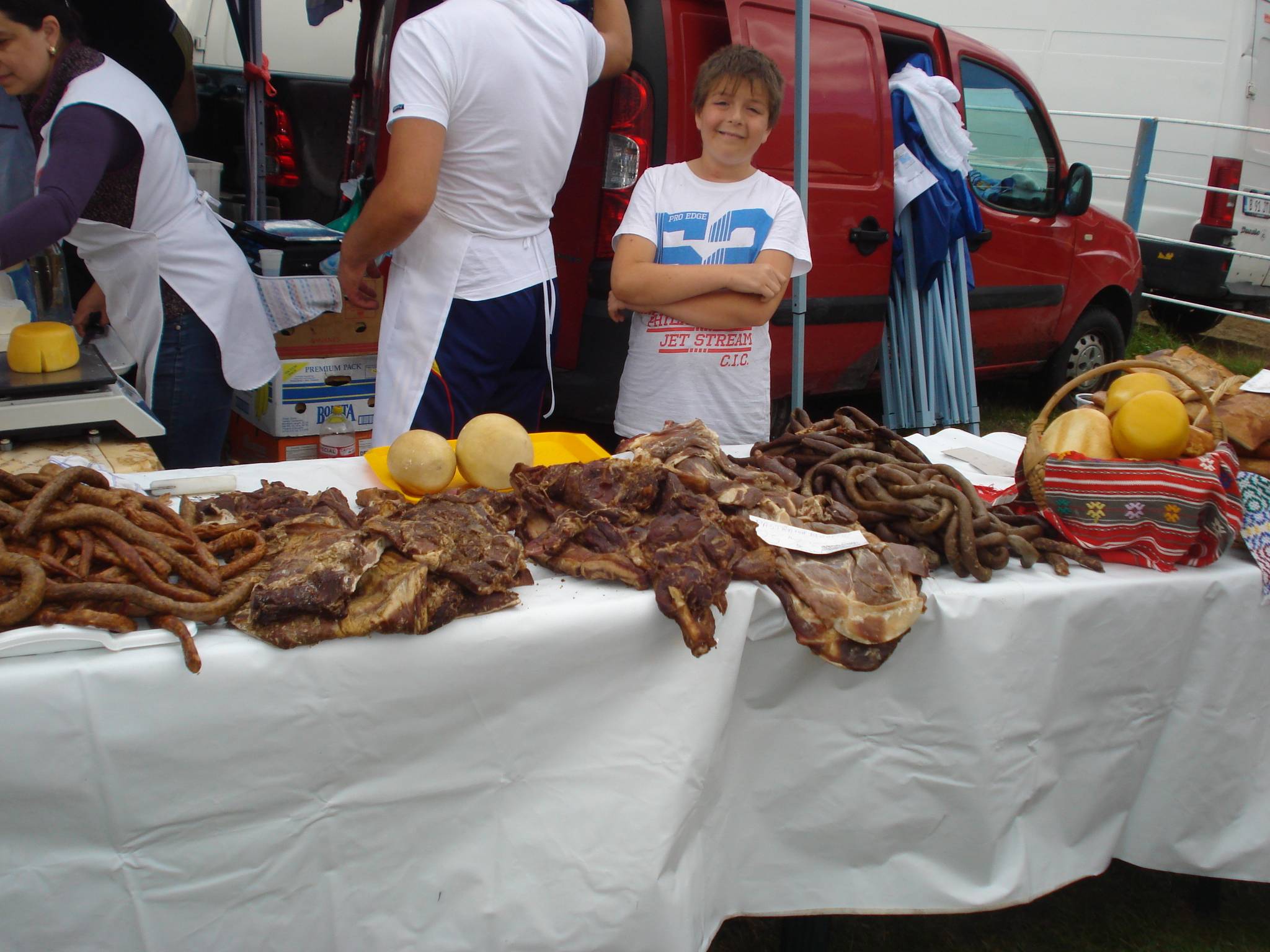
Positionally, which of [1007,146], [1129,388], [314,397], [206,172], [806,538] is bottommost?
[314,397]

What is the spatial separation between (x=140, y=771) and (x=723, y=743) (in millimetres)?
1015

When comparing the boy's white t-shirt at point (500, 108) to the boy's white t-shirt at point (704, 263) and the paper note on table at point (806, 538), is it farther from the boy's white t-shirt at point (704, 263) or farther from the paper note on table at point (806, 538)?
the paper note on table at point (806, 538)

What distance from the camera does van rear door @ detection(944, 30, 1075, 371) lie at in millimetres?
5320

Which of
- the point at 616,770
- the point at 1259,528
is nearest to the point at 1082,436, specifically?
the point at 1259,528

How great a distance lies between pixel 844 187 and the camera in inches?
172

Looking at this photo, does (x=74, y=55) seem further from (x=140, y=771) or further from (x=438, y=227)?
(x=140, y=771)

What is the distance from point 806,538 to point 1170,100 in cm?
872

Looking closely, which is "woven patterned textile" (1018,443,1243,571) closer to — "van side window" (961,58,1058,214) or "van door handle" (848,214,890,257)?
"van door handle" (848,214,890,257)

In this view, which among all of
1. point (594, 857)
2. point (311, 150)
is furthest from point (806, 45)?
point (311, 150)

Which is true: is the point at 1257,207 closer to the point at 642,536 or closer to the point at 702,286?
the point at 702,286

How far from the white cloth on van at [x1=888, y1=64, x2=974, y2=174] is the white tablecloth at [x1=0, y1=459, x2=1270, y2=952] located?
9.27 feet

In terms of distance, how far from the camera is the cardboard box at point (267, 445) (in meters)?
3.82

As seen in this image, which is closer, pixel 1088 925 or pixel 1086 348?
pixel 1088 925

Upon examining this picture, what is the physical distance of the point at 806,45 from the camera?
340 centimetres
